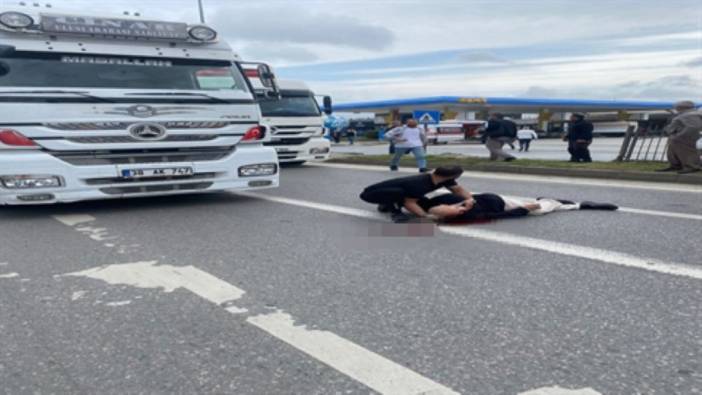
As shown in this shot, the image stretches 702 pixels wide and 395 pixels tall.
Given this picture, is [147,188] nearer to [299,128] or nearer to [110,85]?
[110,85]

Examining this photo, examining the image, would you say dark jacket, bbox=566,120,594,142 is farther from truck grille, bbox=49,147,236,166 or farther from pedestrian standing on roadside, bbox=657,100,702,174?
truck grille, bbox=49,147,236,166

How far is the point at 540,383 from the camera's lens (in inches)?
92.5

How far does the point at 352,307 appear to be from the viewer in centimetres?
332

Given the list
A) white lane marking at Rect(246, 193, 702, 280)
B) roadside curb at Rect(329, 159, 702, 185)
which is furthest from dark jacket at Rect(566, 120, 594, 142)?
white lane marking at Rect(246, 193, 702, 280)

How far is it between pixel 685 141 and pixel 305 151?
873 centimetres

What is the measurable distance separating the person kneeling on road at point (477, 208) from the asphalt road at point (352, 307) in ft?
0.66

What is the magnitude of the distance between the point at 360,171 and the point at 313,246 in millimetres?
8823

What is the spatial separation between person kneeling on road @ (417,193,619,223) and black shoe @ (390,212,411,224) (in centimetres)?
22

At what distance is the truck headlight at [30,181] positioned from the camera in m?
5.99

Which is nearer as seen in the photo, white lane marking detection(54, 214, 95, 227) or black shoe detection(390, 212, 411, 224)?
black shoe detection(390, 212, 411, 224)

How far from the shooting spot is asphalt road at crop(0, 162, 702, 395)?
245 centimetres

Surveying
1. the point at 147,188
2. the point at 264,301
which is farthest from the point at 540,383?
the point at 147,188

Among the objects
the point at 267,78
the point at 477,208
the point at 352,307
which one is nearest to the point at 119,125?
the point at 267,78

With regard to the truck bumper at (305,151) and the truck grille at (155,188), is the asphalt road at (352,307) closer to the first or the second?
the truck grille at (155,188)
